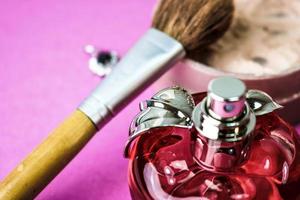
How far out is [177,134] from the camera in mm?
410

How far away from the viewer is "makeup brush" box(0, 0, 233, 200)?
46 centimetres

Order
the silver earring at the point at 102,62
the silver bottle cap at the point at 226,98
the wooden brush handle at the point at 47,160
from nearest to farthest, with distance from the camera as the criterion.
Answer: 1. the silver bottle cap at the point at 226,98
2. the wooden brush handle at the point at 47,160
3. the silver earring at the point at 102,62

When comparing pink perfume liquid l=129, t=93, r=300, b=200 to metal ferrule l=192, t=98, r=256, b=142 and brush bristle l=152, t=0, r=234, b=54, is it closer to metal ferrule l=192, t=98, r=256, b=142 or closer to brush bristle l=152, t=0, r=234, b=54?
metal ferrule l=192, t=98, r=256, b=142

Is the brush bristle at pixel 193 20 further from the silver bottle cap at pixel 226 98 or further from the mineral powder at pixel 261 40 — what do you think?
the silver bottle cap at pixel 226 98

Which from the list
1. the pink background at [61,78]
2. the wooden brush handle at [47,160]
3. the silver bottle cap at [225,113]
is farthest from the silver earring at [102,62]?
the silver bottle cap at [225,113]

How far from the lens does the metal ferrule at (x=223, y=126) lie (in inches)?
13.7

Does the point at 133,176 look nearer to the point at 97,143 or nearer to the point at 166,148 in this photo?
the point at 166,148

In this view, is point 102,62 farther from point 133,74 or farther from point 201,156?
point 201,156

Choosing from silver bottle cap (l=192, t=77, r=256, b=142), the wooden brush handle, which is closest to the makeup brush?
the wooden brush handle

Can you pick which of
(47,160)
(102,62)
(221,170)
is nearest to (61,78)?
(102,62)

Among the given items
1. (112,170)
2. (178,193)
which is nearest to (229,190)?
(178,193)

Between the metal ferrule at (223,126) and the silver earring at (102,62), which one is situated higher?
the metal ferrule at (223,126)

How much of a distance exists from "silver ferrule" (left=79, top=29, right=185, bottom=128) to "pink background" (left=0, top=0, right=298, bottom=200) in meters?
0.06

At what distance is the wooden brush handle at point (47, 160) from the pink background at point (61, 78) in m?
0.05
